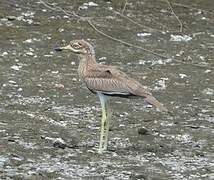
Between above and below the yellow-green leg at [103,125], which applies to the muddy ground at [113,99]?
below

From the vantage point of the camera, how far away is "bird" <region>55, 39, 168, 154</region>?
6258 mm

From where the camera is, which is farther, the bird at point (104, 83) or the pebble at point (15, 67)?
the pebble at point (15, 67)

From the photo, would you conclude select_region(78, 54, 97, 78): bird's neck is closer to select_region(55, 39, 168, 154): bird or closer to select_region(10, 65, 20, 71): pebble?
select_region(55, 39, 168, 154): bird

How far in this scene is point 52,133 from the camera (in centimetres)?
684

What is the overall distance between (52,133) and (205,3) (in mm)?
6411

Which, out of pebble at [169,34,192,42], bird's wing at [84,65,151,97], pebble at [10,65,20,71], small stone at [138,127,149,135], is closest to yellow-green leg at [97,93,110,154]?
bird's wing at [84,65,151,97]

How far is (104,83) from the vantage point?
6.37 metres

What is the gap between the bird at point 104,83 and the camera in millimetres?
6258

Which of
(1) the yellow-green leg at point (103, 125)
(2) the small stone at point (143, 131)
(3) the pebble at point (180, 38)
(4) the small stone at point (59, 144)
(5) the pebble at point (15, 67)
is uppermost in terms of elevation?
(1) the yellow-green leg at point (103, 125)

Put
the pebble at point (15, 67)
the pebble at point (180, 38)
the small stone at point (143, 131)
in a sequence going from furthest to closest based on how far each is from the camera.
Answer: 1. the pebble at point (180, 38)
2. the pebble at point (15, 67)
3. the small stone at point (143, 131)

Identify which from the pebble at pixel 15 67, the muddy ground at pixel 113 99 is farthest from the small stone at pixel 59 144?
the pebble at pixel 15 67

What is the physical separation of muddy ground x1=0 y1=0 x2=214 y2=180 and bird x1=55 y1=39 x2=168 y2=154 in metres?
0.27

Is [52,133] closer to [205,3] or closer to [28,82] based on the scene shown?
[28,82]

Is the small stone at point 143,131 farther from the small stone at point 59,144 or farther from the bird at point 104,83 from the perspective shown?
the small stone at point 59,144
